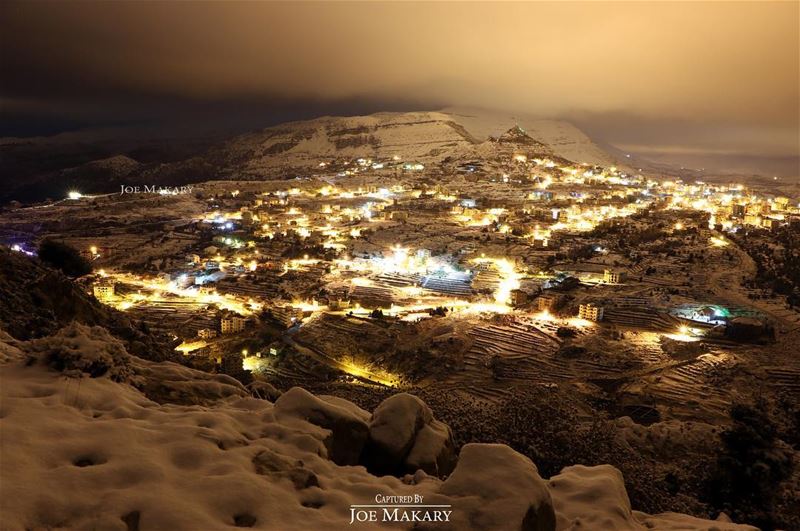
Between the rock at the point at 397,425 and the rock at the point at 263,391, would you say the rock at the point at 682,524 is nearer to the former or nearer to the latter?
the rock at the point at 397,425

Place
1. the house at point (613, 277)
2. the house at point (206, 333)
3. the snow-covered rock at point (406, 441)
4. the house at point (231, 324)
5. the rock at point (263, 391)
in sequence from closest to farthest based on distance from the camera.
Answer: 1. the snow-covered rock at point (406, 441)
2. the rock at point (263, 391)
3. the house at point (206, 333)
4. the house at point (231, 324)
5. the house at point (613, 277)

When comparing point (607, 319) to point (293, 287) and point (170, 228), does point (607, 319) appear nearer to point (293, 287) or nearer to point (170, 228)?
point (293, 287)

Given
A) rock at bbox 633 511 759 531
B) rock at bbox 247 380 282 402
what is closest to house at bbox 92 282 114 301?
rock at bbox 247 380 282 402

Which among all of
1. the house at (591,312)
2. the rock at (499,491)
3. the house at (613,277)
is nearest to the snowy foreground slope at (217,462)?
the rock at (499,491)

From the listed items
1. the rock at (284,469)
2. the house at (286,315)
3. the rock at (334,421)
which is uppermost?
the rock at (284,469)

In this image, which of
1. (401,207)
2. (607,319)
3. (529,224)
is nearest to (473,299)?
(607,319)

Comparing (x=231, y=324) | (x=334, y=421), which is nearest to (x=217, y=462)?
(x=334, y=421)
